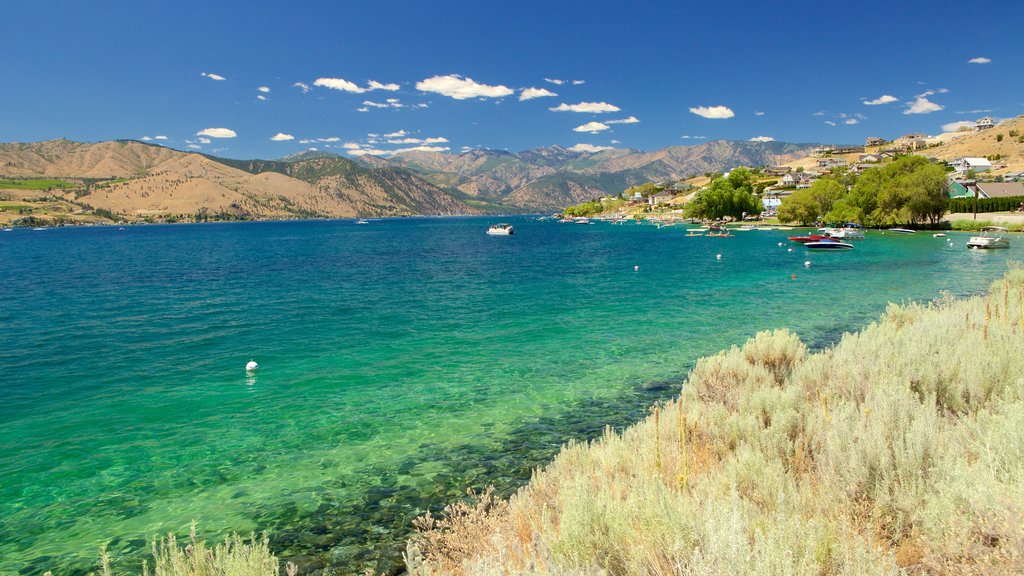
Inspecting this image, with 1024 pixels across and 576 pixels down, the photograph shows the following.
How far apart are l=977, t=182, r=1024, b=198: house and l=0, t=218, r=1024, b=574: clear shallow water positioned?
85.6 m

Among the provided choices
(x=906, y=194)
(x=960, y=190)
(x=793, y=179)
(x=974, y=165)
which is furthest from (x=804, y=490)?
(x=793, y=179)

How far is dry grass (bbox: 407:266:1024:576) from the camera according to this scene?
141 inches

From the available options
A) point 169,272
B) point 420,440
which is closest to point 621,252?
point 169,272

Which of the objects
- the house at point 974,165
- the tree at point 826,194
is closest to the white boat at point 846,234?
the tree at point 826,194

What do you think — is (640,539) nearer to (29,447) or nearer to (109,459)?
(109,459)

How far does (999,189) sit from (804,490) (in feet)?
448

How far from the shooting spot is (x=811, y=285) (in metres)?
35.7

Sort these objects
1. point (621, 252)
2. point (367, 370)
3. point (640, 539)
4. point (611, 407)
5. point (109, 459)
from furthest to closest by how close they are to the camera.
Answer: point (621, 252)
point (367, 370)
point (611, 407)
point (109, 459)
point (640, 539)

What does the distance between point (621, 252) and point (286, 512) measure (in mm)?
65118

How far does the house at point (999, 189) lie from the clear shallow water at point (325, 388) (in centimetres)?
8564

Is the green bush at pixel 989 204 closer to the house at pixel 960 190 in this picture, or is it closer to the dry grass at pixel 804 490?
the house at pixel 960 190

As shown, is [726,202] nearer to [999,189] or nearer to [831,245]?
[999,189]

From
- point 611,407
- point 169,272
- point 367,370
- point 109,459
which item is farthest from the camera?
point 169,272

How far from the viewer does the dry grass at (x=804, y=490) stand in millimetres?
3586
